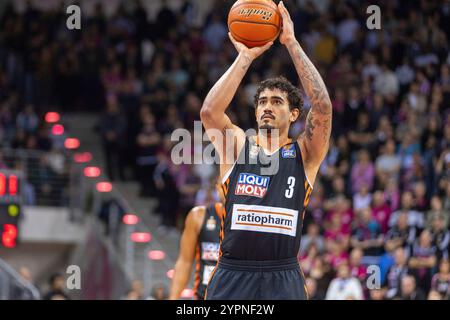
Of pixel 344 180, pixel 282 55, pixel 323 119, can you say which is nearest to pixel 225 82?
pixel 323 119

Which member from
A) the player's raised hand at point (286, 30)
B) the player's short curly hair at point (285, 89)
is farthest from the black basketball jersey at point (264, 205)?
the player's raised hand at point (286, 30)

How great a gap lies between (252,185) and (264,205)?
18cm

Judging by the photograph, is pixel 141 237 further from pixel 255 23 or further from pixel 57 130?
pixel 255 23

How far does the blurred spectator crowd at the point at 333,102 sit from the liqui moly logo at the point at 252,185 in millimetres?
7375

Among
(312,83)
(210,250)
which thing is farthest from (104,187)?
(312,83)

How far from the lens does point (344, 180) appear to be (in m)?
17.7

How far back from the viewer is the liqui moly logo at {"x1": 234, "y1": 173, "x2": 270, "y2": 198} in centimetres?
738

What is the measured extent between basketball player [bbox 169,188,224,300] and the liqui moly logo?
3.10 metres

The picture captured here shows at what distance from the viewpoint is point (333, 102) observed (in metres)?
19.2

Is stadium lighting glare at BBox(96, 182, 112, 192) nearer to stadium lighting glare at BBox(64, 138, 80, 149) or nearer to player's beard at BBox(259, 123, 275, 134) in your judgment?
stadium lighting glare at BBox(64, 138, 80, 149)

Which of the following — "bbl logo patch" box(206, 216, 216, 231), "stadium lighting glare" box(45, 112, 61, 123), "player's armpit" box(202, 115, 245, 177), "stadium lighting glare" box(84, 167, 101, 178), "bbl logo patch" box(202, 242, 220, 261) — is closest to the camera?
"player's armpit" box(202, 115, 245, 177)

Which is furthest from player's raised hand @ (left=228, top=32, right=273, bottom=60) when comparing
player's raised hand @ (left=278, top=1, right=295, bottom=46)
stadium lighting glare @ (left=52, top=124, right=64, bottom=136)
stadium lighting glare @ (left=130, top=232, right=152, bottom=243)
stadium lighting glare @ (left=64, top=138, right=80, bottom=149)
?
stadium lighting glare @ (left=52, top=124, right=64, bottom=136)

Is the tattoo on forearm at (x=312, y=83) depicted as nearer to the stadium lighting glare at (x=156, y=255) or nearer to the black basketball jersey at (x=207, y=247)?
the black basketball jersey at (x=207, y=247)

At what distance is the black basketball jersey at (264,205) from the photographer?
730 centimetres
